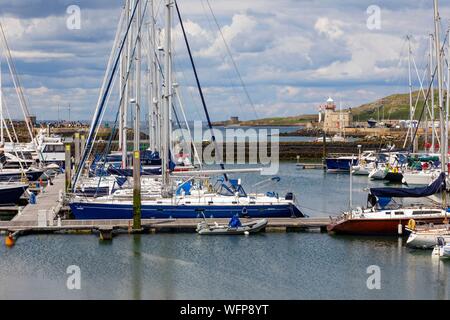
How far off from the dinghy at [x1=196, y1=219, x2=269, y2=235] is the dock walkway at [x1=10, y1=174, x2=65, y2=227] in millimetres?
7926

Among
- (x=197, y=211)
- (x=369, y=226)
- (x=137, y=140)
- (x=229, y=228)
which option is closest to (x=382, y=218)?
(x=369, y=226)

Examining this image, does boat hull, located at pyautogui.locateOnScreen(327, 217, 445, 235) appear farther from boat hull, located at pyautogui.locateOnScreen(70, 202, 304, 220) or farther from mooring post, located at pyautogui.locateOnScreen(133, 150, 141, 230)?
mooring post, located at pyautogui.locateOnScreen(133, 150, 141, 230)

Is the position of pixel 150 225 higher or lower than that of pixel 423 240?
higher

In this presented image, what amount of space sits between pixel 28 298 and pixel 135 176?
12.3 metres

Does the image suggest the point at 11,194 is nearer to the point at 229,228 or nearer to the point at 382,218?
the point at 229,228

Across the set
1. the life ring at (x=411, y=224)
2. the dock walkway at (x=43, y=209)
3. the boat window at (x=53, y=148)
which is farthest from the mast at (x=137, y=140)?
the boat window at (x=53, y=148)

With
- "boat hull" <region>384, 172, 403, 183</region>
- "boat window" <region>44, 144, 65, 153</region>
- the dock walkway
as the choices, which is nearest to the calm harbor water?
the dock walkway

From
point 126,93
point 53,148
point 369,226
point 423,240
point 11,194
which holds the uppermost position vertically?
point 126,93

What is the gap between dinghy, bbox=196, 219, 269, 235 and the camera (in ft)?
152

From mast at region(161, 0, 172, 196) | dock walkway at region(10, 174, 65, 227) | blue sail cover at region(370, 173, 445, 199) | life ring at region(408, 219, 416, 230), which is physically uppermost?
mast at region(161, 0, 172, 196)

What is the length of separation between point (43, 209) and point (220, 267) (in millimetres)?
17771

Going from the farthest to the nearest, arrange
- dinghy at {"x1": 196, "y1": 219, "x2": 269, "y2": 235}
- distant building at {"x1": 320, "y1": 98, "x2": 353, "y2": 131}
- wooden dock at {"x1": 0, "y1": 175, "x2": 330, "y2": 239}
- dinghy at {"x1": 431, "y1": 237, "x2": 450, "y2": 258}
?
1. distant building at {"x1": 320, "y1": 98, "x2": 353, "y2": 131}
2. wooden dock at {"x1": 0, "y1": 175, "x2": 330, "y2": 239}
3. dinghy at {"x1": 196, "y1": 219, "x2": 269, "y2": 235}
4. dinghy at {"x1": 431, "y1": 237, "x2": 450, "y2": 258}

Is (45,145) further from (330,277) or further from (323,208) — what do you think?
(330,277)

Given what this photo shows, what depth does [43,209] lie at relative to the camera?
5431 cm
